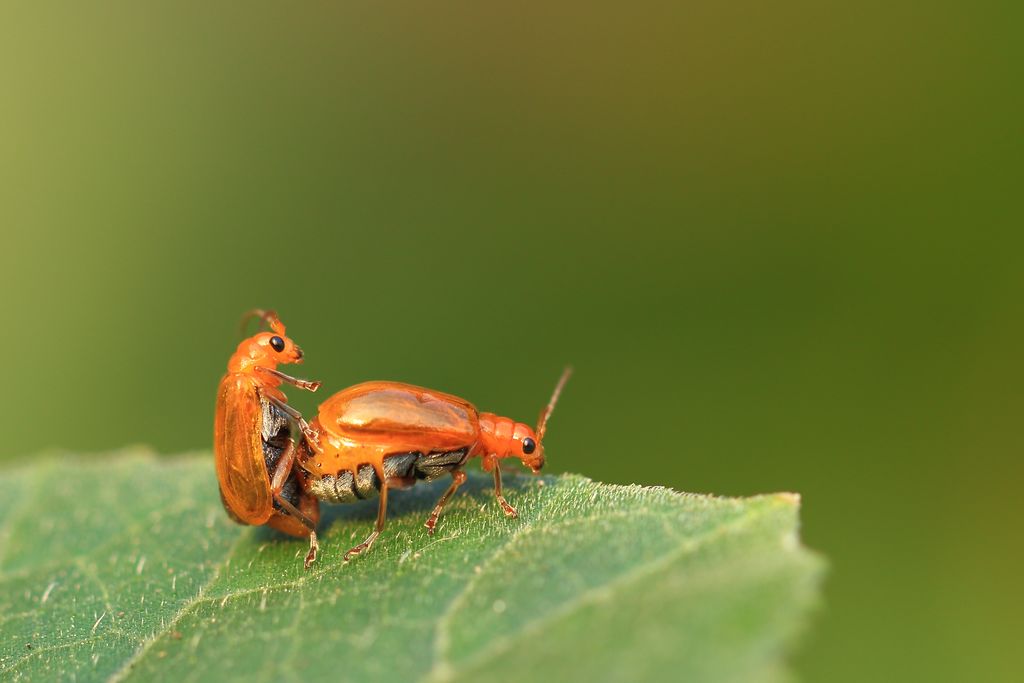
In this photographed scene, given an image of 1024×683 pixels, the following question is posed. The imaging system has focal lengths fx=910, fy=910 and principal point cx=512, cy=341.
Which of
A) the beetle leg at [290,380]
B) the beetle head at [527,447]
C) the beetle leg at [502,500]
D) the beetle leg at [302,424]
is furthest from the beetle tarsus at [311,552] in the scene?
the beetle head at [527,447]

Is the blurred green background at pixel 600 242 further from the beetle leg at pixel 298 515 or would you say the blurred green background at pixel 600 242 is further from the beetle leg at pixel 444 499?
the beetle leg at pixel 298 515

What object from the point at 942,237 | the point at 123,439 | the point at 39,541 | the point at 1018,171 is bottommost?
the point at 123,439

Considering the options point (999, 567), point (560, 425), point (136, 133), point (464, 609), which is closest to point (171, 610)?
point (464, 609)

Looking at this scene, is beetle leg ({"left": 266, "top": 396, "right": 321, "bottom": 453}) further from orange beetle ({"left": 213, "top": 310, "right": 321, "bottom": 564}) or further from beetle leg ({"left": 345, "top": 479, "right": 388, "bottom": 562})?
beetle leg ({"left": 345, "top": 479, "right": 388, "bottom": 562})

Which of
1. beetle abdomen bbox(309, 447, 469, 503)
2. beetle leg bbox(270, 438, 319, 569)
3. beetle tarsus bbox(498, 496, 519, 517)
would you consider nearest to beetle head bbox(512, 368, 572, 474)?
beetle abdomen bbox(309, 447, 469, 503)

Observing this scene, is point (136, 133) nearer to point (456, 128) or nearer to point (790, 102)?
point (456, 128)
